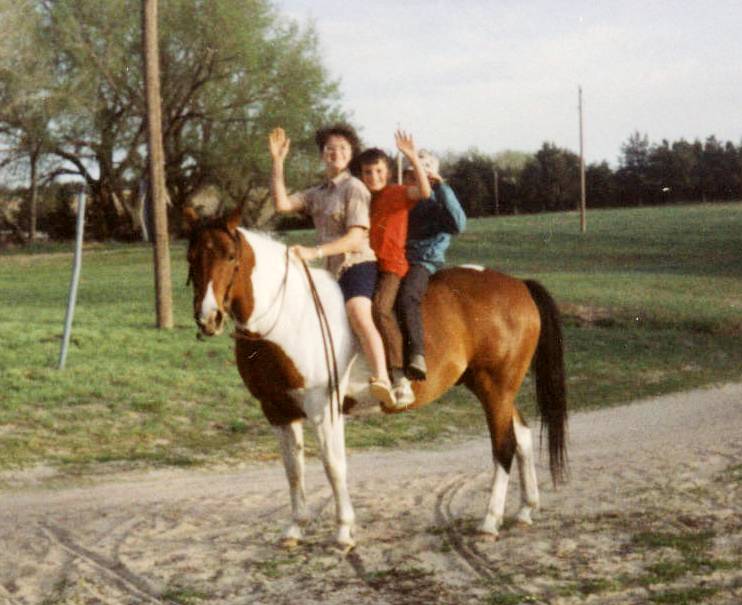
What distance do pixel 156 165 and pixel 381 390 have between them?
13.7m

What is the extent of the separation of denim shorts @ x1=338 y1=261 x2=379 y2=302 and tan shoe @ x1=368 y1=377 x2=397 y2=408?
0.55 m

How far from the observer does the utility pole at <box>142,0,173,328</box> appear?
1962 cm

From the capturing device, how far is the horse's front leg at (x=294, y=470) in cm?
757

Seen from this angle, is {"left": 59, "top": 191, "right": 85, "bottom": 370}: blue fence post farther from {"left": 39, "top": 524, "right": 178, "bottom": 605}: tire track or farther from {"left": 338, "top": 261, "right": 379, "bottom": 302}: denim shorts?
{"left": 338, "top": 261, "right": 379, "bottom": 302}: denim shorts

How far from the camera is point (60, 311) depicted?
2275 cm

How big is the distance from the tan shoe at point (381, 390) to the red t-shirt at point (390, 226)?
2.38ft

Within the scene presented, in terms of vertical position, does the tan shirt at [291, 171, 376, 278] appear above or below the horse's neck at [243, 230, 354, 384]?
above

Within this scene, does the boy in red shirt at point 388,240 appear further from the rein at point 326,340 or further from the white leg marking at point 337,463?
the white leg marking at point 337,463

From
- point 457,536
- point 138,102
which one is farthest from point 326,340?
point 138,102

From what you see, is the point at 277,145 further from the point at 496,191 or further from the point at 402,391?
the point at 496,191

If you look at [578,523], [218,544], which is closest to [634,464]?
[578,523]

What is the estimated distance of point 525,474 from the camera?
26.9ft


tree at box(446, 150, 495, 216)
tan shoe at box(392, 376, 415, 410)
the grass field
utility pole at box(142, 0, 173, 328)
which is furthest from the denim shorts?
tree at box(446, 150, 495, 216)

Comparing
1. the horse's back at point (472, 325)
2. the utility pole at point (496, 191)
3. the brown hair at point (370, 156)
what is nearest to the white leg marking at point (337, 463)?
the horse's back at point (472, 325)
